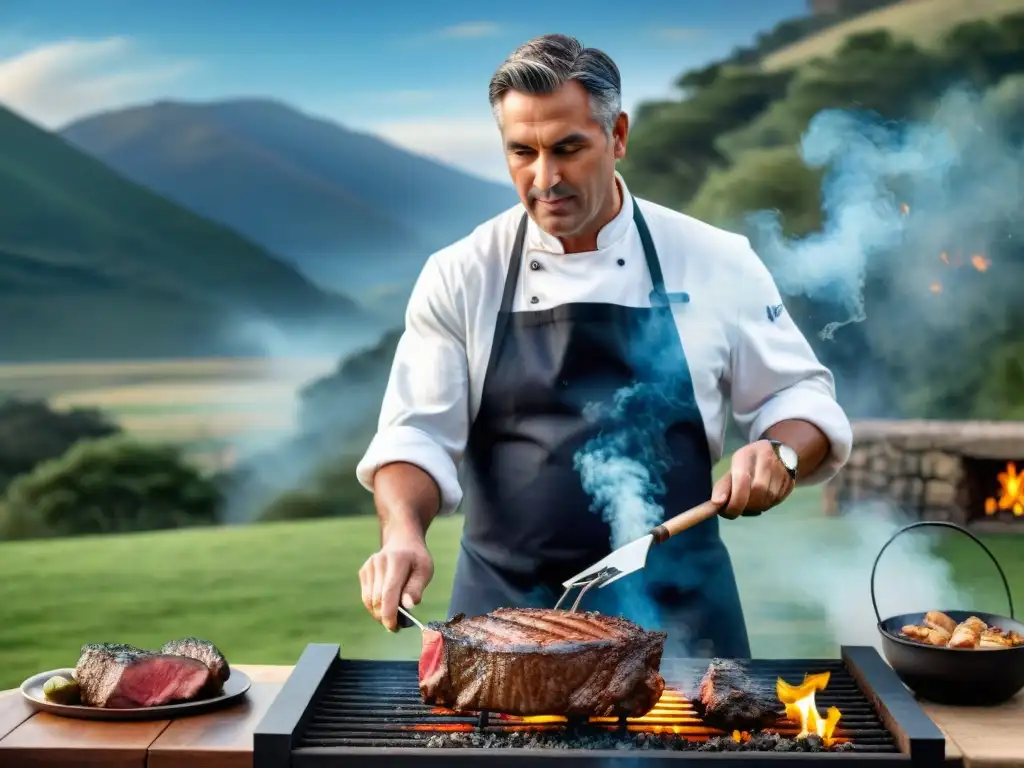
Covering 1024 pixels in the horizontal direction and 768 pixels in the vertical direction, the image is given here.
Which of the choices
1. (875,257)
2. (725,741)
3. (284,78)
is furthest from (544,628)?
(284,78)

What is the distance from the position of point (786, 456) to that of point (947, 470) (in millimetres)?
7521

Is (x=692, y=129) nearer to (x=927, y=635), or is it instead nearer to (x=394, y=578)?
(x=927, y=635)

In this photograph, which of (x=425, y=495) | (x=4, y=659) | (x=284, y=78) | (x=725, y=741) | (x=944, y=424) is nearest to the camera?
(x=725, y=741)

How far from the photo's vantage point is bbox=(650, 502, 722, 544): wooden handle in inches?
118

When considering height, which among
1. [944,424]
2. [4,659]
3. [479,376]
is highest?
[479,376]

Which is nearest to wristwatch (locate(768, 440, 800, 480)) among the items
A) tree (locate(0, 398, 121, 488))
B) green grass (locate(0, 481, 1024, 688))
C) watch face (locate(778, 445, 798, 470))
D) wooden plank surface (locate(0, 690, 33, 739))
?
watch face (locate(778, 445, 798, 470))

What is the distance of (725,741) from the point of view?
257 centimetres

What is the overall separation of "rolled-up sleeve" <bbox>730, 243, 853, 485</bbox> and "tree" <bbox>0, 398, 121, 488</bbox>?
1092 centimetres

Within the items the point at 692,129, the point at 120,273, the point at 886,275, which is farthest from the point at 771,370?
the point at 120,273

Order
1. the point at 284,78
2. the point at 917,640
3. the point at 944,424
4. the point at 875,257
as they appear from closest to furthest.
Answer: the point at 917,640 → the point at 944,424 → the point at 875,257 → the point at 284,78

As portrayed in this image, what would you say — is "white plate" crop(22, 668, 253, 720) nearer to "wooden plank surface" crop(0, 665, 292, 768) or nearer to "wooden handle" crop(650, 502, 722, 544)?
"wooden plank surface" crop(0, 665, 292, 768)

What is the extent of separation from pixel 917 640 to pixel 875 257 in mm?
10395

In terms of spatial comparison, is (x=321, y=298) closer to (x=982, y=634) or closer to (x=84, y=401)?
(x=84, y=401)

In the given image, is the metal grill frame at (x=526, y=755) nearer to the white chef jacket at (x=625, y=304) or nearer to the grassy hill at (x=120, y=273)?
the white chef jacket at (x=625, y=304)
